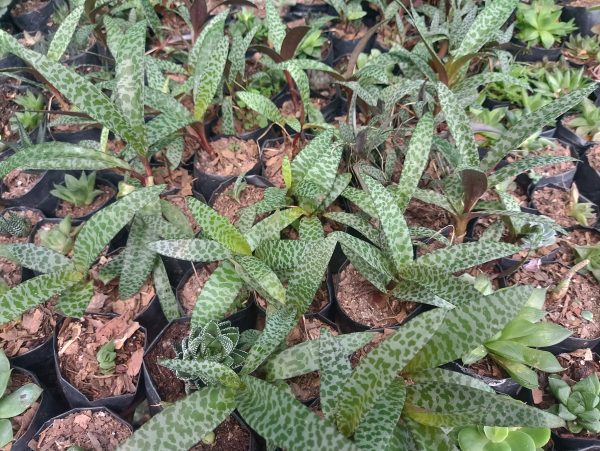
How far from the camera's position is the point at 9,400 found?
1310mm

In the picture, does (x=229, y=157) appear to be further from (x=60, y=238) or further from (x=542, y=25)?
(x=542, y=25)

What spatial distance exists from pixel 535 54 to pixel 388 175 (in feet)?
4.69

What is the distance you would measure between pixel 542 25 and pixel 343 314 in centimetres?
206

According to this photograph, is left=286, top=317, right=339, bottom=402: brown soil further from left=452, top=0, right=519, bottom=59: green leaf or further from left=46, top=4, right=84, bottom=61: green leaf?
left=46, top=4, right=84, bottom=61: green leaf

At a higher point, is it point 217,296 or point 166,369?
point 217,296

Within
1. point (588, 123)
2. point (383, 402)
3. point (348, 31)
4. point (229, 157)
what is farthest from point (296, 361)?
point (348, 31)

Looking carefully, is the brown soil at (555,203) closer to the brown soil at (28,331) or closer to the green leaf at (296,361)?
the green leaf at (296,361)

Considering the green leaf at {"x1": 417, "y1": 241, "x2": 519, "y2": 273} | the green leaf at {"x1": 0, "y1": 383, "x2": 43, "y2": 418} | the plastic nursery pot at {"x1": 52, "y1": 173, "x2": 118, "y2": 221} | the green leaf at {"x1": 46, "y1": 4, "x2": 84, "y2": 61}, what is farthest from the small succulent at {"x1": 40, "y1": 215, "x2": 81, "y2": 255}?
the green leaf at {"x1": 417, "y1": 241, "x2": 519, "y2": 273}

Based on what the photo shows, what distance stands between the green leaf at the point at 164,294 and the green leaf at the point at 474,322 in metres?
0.87

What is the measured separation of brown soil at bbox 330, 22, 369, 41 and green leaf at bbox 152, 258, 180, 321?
5.80 feet

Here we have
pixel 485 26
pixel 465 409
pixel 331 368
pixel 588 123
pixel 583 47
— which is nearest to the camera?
pixel 465 409

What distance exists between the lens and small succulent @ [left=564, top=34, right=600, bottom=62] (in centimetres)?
240

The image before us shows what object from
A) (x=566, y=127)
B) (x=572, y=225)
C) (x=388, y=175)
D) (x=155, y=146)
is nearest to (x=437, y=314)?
(x=388, y=175)

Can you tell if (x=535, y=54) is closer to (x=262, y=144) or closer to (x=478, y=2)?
(x=478, y=2)
